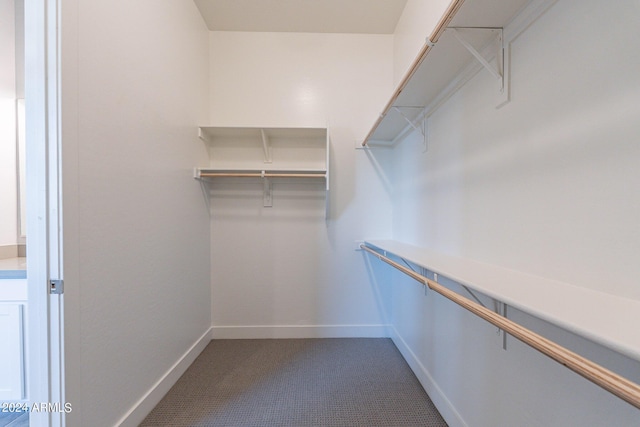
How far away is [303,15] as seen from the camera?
2.00 m

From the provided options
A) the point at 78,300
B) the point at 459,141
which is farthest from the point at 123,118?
the point at 459,141

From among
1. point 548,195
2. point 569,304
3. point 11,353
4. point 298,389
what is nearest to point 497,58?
point 548,195

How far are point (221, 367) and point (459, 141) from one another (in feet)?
7.17

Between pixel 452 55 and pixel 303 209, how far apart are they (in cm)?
154

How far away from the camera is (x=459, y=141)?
1252 mm

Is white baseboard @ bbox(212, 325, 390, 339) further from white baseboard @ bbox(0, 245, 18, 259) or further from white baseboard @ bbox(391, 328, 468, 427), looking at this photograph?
white baseboard @ bbox(0, 245, 18, 259)

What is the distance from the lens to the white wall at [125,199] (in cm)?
96

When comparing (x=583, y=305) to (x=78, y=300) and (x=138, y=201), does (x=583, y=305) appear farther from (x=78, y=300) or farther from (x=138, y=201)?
(x=138, y=201)

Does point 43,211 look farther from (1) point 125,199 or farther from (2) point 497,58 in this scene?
(2) point 497,58

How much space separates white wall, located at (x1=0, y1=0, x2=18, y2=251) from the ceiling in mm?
1199

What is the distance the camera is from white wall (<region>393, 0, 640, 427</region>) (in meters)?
0.59

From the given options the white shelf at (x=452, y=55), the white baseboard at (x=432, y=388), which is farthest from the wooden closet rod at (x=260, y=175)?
the white baseboard at (x=432, y=388)

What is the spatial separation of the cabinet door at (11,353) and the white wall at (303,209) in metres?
1.14

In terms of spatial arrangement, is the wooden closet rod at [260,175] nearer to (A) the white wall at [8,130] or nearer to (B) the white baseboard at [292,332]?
(A) the white wall at [8,130]
